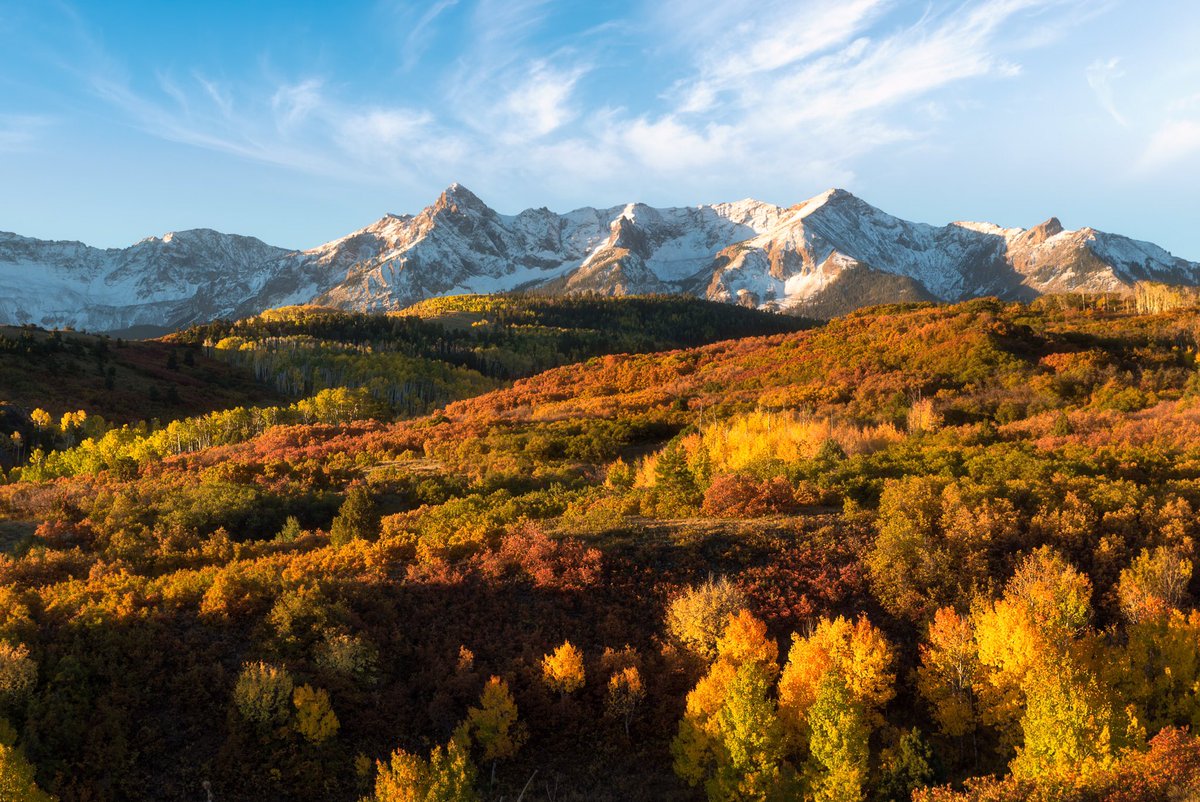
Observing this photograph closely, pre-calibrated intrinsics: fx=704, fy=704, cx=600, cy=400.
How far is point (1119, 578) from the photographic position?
17328mm

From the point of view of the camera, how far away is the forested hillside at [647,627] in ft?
40.9

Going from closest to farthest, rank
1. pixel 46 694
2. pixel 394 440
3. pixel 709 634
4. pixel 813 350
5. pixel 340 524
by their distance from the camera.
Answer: pixel 46 694 < pixel 709 634 < pixel 340 524 < pixel 394 440 < pixel 813 350

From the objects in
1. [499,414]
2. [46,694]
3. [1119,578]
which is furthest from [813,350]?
[46,694]

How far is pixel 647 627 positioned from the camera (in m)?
17.0

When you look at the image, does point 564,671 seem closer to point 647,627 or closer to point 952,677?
point 647,627

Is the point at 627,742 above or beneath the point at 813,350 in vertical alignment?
beneath

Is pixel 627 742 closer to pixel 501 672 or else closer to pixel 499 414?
pixel 501 672

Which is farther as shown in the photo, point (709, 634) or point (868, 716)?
point (709, 634)

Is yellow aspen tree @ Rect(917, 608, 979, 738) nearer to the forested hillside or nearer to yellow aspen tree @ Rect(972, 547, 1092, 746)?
the forested hillside

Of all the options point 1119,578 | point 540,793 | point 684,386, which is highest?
point 684,386

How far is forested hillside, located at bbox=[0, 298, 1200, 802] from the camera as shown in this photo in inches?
491

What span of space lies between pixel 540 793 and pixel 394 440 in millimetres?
29873

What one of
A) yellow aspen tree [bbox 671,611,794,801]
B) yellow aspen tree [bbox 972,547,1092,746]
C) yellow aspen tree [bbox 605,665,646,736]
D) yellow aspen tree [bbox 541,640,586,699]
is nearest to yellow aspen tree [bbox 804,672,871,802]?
yellow aspen tree [bbox 671,611,794,801]

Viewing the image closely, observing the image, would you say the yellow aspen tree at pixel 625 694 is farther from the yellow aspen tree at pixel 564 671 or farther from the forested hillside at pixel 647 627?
the yellow aspen tree at pixel 564 671
